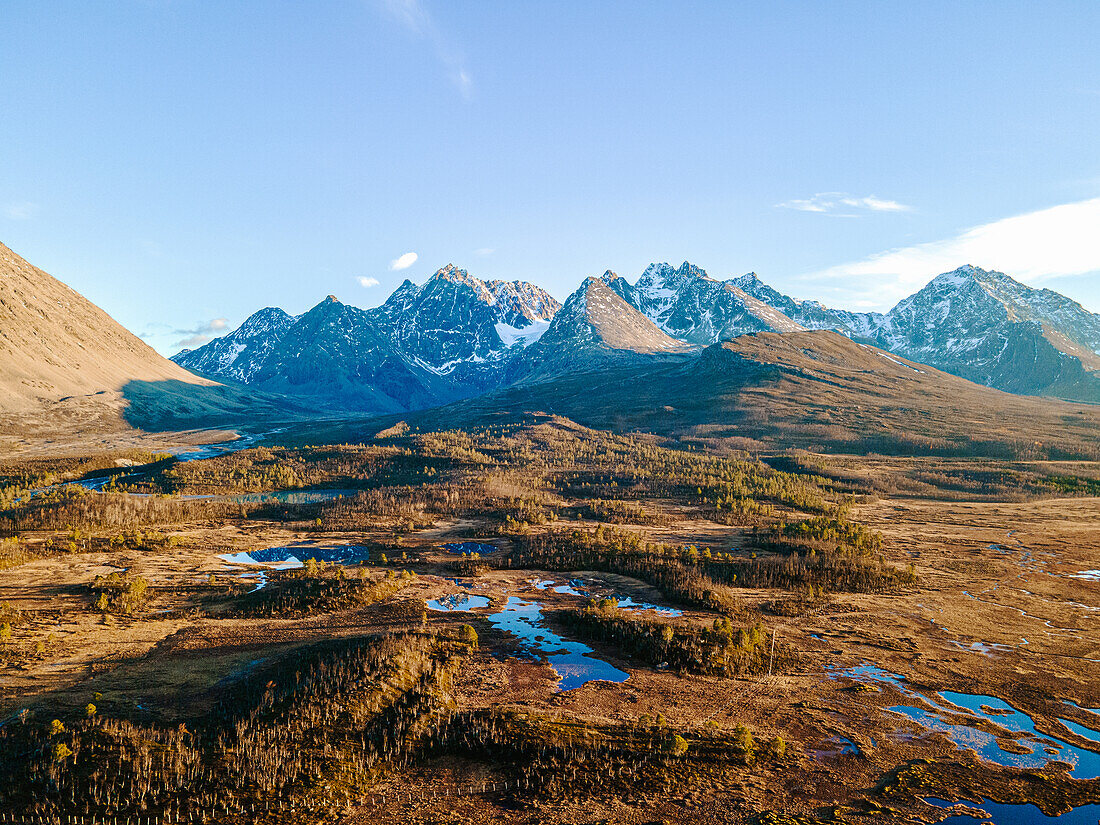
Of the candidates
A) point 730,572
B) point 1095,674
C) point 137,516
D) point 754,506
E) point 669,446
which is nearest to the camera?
point 1095,674

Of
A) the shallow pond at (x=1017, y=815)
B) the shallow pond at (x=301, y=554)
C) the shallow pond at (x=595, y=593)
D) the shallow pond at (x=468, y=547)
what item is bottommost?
the shallow pond at (x=301, y=554)

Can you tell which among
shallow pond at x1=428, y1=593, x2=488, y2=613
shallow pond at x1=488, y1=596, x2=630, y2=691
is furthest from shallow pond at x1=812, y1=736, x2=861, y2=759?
shallow pond at x1=428, y1=593, x2=488, y2=613

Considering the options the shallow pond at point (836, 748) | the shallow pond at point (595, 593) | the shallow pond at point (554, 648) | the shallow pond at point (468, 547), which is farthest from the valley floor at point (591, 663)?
the shallow pond at point (468, 547)

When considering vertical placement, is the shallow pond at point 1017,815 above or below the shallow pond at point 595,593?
above

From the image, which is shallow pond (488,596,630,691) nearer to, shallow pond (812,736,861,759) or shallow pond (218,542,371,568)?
shallow pond (812,736,861,759)

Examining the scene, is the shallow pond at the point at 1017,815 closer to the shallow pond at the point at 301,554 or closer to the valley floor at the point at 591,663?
the valley floor at the point at 591,663

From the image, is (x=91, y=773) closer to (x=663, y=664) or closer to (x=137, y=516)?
(x=663, y=664)

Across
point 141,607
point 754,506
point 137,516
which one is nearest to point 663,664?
point 141,607
